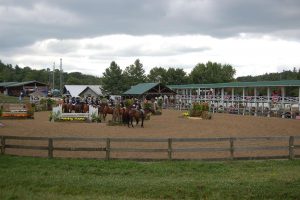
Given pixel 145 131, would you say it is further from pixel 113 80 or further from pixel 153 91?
pixel 113 80

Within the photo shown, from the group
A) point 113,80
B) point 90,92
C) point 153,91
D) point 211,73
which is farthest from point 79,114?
point 211,73

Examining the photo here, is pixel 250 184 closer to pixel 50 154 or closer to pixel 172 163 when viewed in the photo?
pixel 172 163

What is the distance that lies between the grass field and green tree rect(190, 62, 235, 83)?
93.1 metres

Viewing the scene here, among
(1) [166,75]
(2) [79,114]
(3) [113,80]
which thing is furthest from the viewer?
(1) [166,75]

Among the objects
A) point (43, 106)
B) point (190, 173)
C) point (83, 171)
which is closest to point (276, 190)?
point (190, 173)

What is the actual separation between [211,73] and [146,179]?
100m

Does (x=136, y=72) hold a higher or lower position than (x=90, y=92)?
higher

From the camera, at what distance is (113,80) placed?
87000mm

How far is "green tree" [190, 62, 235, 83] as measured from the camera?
106250 mm

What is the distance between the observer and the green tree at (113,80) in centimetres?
8675

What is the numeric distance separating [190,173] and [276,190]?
2771mm

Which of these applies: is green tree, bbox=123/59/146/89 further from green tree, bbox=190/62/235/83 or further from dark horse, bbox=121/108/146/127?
dark horse, bbox=121/108/146/127

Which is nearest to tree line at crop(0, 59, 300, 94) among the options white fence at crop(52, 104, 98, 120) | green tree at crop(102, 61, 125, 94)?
green tree at crop(102, 61, 125, 94)

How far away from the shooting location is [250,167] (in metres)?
12.4
